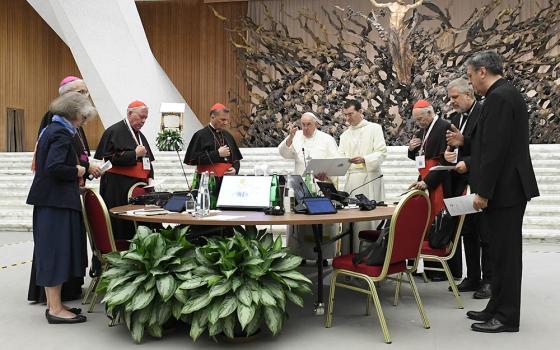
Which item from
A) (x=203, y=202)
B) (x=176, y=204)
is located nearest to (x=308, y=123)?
(x=176, y=204)

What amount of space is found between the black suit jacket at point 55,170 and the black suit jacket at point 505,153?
2339 millimetres

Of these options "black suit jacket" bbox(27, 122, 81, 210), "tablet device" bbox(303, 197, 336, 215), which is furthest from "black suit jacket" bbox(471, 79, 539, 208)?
"black suit jacket" bbox(27, 122, 81, 210)

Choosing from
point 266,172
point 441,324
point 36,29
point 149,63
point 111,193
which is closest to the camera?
point 441,324

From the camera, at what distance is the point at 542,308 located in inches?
145

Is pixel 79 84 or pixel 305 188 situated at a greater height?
pixel 79 84

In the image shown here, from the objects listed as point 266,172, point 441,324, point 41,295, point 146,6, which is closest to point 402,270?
point 441,324

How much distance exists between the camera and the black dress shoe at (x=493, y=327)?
3088mm

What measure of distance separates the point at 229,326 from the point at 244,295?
6.6 inches

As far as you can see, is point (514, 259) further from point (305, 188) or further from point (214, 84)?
point (214, 84)

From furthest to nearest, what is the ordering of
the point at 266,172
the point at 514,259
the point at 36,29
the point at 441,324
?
the point at 36,29 → the point at 266,172 → the point at 441,324 → the point at 514,259

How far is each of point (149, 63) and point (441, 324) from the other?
426 inches

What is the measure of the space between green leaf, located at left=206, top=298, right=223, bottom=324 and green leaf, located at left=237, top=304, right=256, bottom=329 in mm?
108

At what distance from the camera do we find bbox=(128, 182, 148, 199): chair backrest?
13.7ft

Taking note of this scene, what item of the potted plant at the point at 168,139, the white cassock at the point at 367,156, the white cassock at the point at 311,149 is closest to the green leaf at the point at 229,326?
the white cassock at the point at 311,149
